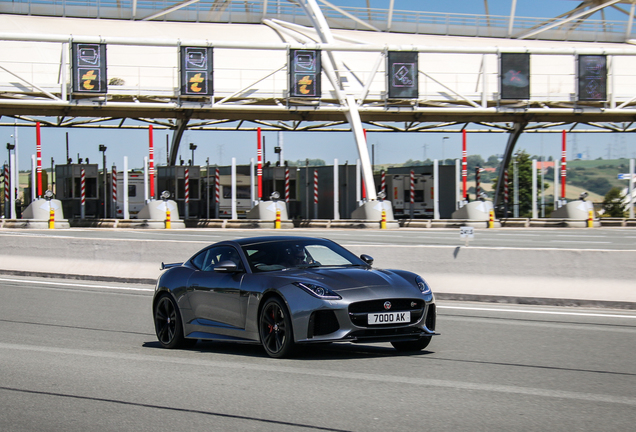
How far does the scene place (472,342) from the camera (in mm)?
8789

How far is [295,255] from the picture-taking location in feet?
27.4

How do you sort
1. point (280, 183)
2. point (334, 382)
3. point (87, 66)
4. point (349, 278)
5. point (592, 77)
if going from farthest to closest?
1. point (280, 183)
2. point (592, 77)
3. point (87, 66)
4. point (349, 278)
5. point (334, 382)

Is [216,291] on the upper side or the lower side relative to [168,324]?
upper

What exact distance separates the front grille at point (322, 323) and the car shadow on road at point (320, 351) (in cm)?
35

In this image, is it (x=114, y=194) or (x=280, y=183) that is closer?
(x=114, y=194)

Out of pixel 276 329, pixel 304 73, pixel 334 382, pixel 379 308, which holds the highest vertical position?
pixel 304 73

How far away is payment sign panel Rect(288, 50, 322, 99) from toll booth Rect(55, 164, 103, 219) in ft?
42.8

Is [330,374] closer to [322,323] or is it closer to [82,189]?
[322,323]

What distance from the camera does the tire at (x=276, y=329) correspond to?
744 cm

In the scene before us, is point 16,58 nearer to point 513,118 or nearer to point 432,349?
point 513,118

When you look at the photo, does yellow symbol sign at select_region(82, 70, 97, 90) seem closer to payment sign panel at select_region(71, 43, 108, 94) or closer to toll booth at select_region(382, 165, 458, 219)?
payment sign panel at select_region(71, 43, 108, 94)

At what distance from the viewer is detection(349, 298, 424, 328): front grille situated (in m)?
7.29

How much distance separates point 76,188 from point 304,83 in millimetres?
14873

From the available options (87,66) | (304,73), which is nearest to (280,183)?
(304,73)
